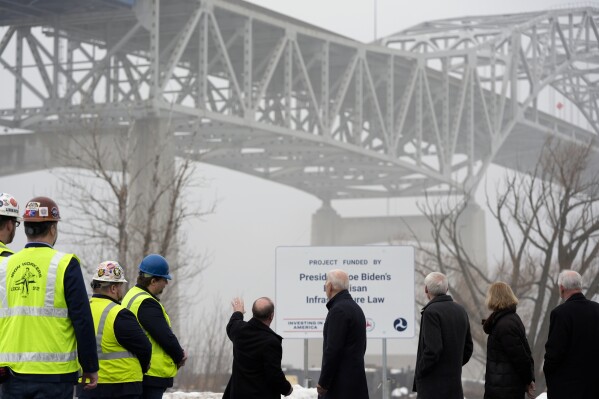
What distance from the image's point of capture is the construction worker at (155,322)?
9586 millimetres

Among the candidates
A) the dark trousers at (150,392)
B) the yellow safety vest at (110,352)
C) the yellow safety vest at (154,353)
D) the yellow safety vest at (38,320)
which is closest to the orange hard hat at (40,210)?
the yellow safety vest at (38,320)

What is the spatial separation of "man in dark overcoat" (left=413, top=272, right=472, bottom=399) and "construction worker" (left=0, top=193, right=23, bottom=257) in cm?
389

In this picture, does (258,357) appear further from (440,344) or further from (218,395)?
(218,395)

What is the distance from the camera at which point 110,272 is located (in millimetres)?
8977

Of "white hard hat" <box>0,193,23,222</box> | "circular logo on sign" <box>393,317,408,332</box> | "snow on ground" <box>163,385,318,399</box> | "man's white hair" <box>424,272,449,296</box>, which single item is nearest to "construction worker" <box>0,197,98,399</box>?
"white hard hat" <box>0,193,23,222</box>

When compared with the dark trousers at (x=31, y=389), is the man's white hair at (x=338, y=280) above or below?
above

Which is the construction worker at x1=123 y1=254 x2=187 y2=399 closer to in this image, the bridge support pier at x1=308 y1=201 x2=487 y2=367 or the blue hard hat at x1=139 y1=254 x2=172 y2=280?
the blue hard hat at x1=139 y1=254 x2=172 y2=280

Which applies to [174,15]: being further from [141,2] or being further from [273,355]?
[273,355]

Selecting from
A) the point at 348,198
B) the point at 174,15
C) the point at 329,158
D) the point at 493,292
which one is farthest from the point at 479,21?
the point at 493,292

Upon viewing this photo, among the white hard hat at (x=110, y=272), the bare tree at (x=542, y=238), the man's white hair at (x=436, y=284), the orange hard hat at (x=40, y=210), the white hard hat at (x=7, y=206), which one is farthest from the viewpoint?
the bare tree at (x=542, y=238)

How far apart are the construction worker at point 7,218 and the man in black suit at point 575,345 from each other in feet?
15.3

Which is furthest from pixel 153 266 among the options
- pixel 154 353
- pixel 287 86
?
pixel 287 86

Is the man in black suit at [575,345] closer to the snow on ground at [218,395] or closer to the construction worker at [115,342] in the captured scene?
the construction worker at [115,342]

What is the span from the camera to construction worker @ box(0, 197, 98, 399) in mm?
7441
